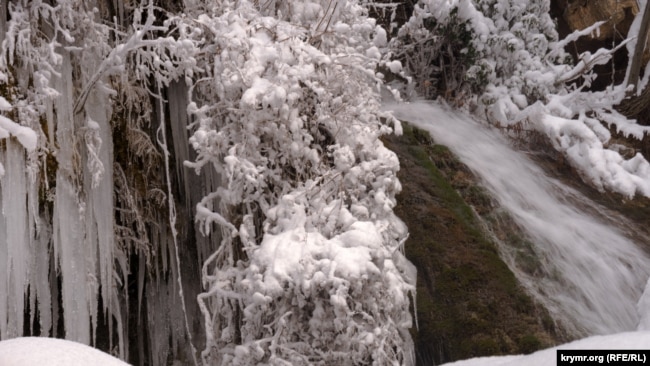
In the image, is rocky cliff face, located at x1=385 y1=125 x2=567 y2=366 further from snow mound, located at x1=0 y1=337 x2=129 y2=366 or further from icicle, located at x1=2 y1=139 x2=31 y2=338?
snow mound, located at x1=0 y1=337 x2=129 y2=366

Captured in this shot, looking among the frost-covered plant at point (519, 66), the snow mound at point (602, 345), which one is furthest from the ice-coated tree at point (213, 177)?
the frost-covered plant at point (519, 66)

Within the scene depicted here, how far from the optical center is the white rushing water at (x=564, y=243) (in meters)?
4.27

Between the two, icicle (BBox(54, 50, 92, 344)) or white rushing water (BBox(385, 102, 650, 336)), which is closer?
icicle (BBox(54, 50, 92, 344))

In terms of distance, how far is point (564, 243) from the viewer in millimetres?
4695

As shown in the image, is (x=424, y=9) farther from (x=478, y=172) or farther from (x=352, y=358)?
(x=352, y=358)

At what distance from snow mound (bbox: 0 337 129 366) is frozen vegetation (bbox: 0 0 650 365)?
1.57 metres

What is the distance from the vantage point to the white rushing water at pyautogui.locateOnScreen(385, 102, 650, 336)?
4.27 metres

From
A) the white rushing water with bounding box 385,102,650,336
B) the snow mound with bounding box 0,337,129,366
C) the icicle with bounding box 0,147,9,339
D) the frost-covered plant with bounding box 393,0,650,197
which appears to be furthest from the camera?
the frost-covered plant with bounding box 393,0,650,197

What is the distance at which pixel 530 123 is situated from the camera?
6.18 meters

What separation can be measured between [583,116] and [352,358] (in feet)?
13.9

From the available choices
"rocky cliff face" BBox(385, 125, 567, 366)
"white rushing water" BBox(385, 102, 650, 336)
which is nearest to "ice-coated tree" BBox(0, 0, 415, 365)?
"rocky cliff face" BBox(385, 125, 567, 366)

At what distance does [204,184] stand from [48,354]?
254cm

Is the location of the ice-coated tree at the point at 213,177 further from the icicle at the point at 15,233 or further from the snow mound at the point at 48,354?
the snow mound at the point at 48,354

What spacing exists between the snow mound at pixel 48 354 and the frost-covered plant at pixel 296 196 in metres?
1.57
